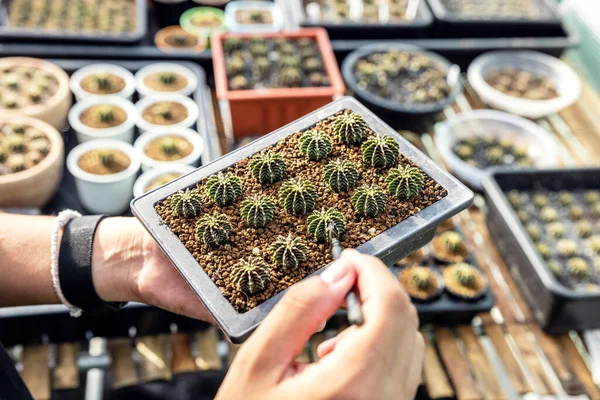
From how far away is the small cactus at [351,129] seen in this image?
1556 mm

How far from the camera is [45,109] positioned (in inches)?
93.2

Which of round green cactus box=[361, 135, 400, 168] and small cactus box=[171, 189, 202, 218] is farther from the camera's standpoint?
round green cactus box=[361, 135, 400, 168]

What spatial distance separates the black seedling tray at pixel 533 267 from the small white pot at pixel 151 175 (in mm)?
1261

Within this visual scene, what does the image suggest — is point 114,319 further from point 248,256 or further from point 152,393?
point 248,256

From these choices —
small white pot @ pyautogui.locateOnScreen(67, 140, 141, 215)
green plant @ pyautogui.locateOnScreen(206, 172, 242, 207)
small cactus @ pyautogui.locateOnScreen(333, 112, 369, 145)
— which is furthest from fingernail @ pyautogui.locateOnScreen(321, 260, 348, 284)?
small white pot @ pyautogui.locateOnScreen(67, 140, 141, 215)

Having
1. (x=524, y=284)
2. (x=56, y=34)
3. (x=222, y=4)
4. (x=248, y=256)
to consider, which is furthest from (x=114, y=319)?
(x=222, y=4)

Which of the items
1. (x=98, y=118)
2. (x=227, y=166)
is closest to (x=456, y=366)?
(x=227, y=166)

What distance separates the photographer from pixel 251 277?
1212mm

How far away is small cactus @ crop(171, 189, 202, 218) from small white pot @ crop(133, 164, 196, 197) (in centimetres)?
78

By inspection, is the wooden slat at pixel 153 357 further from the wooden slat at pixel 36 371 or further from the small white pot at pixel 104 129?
the small white pot at pixel 104 129

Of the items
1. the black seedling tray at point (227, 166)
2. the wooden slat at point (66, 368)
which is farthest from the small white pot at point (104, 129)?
the black seedling tray at point (227, 166)

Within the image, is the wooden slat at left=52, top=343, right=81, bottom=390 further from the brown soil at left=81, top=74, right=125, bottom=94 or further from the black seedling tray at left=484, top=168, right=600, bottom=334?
the black seedling tray at left=484, top=168, right=600, bottom=334

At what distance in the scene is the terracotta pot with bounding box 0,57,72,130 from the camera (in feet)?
7.76

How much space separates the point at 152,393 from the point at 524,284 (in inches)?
55.5
